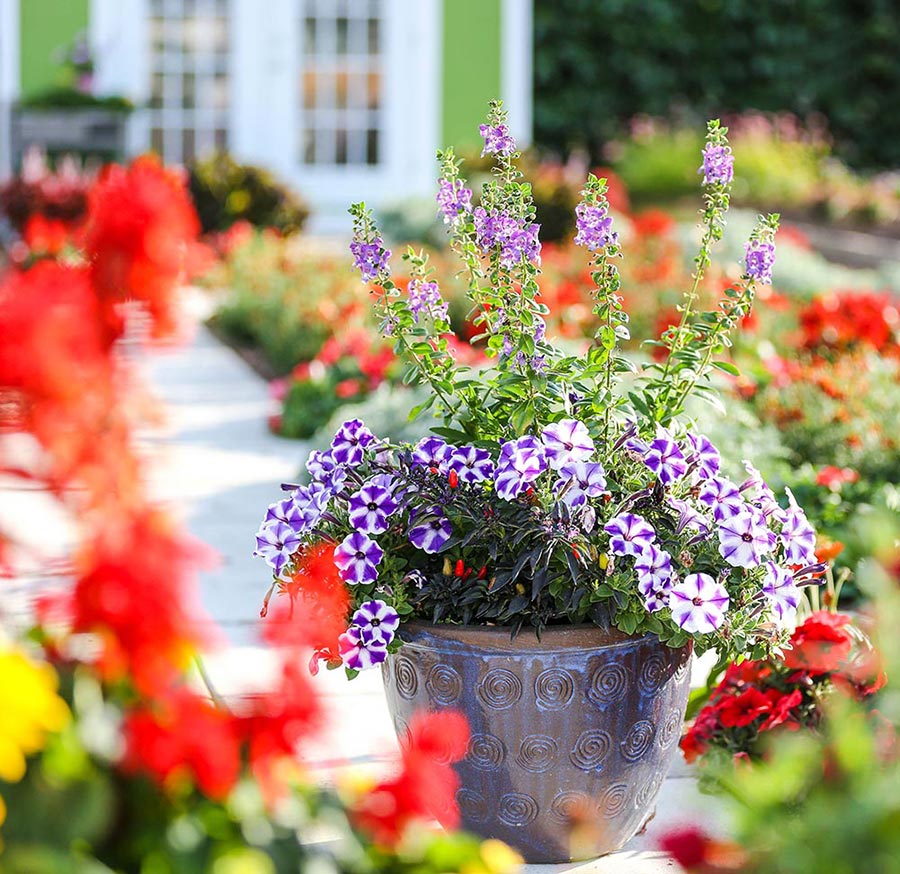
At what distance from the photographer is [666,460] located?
2.31 m

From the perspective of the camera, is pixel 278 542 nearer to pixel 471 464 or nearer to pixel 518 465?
pixel 471 464

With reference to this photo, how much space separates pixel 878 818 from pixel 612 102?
1462cm

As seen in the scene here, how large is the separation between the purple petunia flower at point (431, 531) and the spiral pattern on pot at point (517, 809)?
16.2 inches

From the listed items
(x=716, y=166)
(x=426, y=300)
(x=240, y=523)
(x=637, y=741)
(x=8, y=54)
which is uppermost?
(x=8, y=54)

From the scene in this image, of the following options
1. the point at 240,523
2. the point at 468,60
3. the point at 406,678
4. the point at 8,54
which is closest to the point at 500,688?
the point at 406,678

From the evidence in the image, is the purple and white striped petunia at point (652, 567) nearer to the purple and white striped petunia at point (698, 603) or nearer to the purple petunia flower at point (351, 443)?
the purple and white striped petunia at point (698, 603)

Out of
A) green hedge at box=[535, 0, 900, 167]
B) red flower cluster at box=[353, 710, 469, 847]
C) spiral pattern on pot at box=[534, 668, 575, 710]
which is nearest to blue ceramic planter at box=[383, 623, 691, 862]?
spiral pattern on pot at box=[534, 668, 575, 710]

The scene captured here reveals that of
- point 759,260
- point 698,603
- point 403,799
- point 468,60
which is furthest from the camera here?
point 468,60

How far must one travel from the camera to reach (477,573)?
2.36 m

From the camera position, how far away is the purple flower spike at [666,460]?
2301mm

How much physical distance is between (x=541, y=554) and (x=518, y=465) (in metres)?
0.14

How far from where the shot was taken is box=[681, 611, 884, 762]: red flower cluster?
2697 millimetres

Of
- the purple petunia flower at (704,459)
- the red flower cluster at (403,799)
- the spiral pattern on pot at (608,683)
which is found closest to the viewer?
the red flower cluster at (403,799)

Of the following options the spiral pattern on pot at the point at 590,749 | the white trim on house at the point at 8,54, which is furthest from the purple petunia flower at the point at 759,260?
the white trim on house at the point at 8,54
